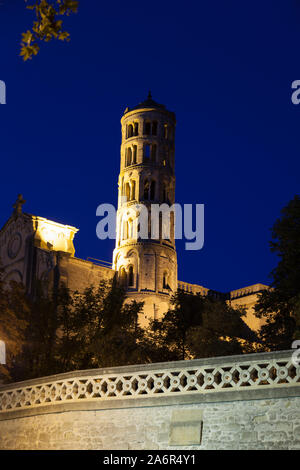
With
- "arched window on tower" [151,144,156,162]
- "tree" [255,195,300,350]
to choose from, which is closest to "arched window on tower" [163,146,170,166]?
"arched window on tower" [151,144,156,162]

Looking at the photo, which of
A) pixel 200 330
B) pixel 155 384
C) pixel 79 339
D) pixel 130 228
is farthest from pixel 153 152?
pixel 155 384

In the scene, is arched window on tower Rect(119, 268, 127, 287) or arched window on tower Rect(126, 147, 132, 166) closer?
arched window on tower Rect(119, 268, 127, 287)

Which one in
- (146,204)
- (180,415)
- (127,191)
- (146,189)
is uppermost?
(146,189)

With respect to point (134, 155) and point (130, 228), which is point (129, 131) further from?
point (130, 228)

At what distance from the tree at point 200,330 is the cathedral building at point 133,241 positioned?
39.5 ft

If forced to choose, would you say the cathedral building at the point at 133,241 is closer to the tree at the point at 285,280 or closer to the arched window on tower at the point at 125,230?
the arched window on tower at the point at 125,230

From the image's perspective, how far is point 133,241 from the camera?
212 feet

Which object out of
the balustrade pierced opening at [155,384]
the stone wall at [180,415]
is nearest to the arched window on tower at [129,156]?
the balustrade pierced opening at [155,384]

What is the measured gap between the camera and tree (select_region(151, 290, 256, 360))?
32656 mm

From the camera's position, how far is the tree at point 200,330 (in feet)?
107

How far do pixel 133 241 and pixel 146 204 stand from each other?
3.90 m

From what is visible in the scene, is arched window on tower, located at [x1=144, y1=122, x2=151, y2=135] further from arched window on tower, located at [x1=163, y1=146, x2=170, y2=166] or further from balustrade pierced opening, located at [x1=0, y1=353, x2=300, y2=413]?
balustrade pierced opening, located at [x1=0, y1=353, x2=300, y2=413]

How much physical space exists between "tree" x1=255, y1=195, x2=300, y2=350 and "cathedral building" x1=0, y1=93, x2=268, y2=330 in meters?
27.6
